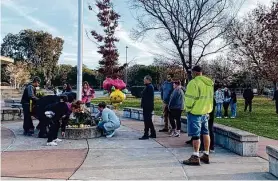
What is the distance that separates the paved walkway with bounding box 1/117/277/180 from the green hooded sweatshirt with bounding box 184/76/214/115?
1.05 meters

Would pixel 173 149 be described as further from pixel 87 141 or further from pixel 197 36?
pixel 197 36

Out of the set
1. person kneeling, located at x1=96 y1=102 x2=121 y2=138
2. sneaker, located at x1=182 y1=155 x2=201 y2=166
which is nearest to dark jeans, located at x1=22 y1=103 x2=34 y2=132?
person kneeling, located at x1=96 y1=102 x2=121 y2=138

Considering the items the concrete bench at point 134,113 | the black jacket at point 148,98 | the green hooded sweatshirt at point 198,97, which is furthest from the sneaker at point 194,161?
the concrete bench at point 134,113

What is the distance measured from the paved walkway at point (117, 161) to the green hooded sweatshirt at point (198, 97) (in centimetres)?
105

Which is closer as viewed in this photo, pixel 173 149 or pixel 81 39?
pixel 173 149

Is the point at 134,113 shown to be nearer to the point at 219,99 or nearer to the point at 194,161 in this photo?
the point at 219,99

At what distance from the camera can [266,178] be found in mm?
6281

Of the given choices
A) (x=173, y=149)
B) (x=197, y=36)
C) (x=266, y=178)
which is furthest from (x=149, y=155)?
(x=197, y=36)

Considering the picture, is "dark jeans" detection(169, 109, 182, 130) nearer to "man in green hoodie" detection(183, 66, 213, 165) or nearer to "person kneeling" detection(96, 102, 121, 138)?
"person kneeling" detection(96, 102, 121, 138)

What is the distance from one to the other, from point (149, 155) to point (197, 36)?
19747 millimetres

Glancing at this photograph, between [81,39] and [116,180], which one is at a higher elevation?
[81,39]

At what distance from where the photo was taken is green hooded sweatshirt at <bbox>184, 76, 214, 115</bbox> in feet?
23.9

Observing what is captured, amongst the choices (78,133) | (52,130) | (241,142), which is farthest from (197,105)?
(78,133)

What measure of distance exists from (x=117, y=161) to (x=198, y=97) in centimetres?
199
